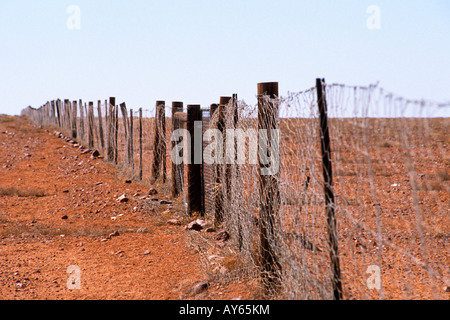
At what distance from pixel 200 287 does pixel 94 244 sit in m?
2.99

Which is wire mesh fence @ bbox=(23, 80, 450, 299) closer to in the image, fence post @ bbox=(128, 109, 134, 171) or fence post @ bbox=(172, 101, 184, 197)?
fence post @ bbox=(172, 101, 184, 197)

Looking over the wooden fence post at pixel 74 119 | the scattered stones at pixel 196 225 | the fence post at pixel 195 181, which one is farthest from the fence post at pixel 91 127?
the scattered stones at pixel 196 225

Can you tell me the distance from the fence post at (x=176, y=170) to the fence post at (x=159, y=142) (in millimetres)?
1033

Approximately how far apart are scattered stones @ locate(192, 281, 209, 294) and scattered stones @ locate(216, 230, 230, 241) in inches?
64.4

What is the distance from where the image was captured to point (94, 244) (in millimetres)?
7309

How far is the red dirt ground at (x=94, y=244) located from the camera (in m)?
5.27

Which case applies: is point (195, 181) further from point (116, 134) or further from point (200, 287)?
point (116, 134)

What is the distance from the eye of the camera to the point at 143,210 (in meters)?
9.10

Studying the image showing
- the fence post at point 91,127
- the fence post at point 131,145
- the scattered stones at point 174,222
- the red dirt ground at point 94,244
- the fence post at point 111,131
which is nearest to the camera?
the red dirt ground at point 94,244

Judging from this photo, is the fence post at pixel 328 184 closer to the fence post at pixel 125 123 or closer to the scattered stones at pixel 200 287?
the scattered stones at pixel 200 287

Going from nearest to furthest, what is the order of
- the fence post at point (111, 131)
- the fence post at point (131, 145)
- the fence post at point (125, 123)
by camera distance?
the fence post at point (131, 145), the fence post at point (125, 123), the fence post at point (111, 131)

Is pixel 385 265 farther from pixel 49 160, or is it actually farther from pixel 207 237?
pixel 49 160
